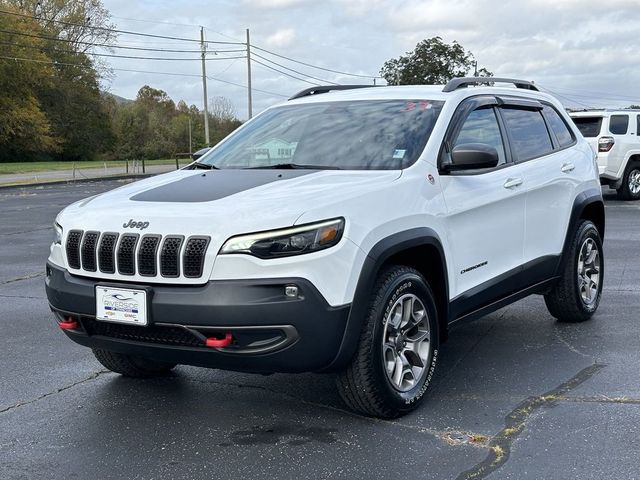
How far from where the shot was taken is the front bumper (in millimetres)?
3482

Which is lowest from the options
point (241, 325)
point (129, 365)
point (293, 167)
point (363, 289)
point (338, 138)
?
point (129, 365)

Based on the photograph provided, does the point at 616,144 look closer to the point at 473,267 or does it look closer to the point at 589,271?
the point at 589,271

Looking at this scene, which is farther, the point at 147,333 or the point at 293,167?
the point at 293,167

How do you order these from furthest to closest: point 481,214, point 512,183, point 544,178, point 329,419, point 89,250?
point 544,178 → point 512,183 → point 481,214 → point 329,419 → point 89,250

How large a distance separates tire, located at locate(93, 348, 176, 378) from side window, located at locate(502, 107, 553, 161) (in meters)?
2.79

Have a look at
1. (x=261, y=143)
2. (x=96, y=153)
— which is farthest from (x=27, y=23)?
(x=261, y=143)

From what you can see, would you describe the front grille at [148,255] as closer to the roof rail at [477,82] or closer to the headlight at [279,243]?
the headlight at [279,243]

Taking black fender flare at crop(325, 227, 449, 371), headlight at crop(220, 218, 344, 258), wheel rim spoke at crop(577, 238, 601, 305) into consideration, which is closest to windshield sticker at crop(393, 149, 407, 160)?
black fender flare at crop(325, 227, 449, 371)

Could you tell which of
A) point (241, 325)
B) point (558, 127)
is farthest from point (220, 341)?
point (558, 127)

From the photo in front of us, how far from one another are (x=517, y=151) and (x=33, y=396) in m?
3.54

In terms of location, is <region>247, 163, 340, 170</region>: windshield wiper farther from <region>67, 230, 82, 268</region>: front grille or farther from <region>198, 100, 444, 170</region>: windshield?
<region>67, 230, 82, 268</region>: front grille

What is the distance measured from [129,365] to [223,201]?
61.7 inches

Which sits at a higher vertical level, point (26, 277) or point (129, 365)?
point (129, 365)

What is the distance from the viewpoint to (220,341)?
141 inches
